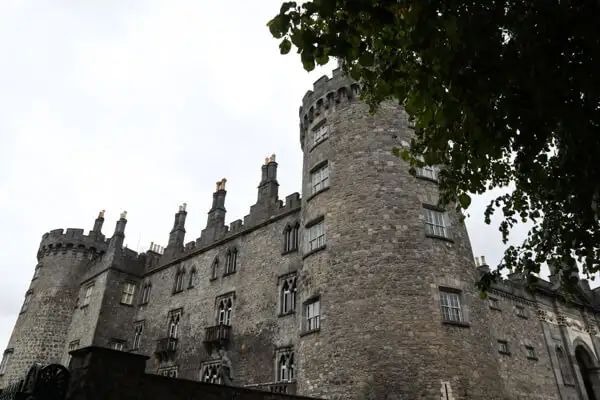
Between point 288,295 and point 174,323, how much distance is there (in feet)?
30.8

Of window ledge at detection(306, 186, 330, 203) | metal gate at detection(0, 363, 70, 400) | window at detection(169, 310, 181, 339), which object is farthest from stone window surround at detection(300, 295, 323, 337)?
window at detection(169, 310, 181, 339)

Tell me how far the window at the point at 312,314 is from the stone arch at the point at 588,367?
18.7 metres

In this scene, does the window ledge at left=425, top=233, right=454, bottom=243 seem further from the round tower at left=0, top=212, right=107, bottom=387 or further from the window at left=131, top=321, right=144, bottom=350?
the round tower at left=0, top=212, right=107, bottom=387

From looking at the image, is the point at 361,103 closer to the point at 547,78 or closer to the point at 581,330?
the point at 547,78

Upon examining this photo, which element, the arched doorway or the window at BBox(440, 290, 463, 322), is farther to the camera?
the arched doorway

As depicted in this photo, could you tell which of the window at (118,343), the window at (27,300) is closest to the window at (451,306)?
the window at (118,343)

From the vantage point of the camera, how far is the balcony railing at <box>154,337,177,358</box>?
78.9 ft

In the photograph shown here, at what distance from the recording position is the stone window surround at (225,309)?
72.9 ft

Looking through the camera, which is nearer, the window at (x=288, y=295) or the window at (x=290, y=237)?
the window at (x=288, y=295)

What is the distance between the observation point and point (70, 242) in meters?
33.9

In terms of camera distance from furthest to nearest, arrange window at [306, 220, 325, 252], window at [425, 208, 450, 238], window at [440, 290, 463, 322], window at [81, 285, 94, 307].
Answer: window at [81, 285, 94, 307] → window at [306, 220, 325, 252] → window at [425, 208, 450, 238] → window at [440, 290, 463, 322]

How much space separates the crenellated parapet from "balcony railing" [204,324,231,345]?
1035 centimetres

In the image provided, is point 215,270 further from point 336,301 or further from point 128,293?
point 336,301

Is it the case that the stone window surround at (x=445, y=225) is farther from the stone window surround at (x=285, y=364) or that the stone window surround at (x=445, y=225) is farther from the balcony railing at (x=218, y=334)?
the balcony railing at (x=218, y=334)
